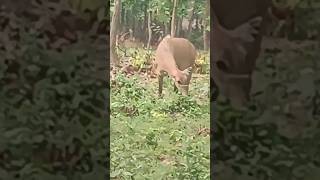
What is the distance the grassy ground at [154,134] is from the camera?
192 centimetres

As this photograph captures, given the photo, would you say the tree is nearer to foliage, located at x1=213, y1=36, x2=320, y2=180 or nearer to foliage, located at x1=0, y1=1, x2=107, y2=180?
foliage, located at x1=213, y1=36, x2=320, y2=180

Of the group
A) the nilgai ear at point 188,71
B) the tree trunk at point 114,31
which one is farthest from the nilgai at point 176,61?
the tree trunk at point 114,31

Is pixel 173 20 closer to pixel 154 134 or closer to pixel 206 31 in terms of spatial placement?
pixel 206 31

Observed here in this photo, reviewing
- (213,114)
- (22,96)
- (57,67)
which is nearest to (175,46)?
(213,114)

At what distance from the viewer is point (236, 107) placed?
1.82 meters

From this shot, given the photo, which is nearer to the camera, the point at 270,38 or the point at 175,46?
the point at 270,38

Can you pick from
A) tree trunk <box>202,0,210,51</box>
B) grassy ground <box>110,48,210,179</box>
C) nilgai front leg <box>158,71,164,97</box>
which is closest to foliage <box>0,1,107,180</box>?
grassy ground <box>110,48,210,179</box>

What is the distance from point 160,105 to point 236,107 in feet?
0.89

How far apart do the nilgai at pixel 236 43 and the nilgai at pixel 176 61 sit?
0.47 ft

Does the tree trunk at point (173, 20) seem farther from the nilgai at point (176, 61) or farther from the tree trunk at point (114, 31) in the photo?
the tree trunk at point (114, 31)

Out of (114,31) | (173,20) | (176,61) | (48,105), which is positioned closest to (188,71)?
(176,61)

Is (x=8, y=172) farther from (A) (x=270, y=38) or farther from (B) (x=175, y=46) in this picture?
(A) (x=270, y=38)

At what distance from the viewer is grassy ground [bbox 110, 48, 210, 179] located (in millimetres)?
1921

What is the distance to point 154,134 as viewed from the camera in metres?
1.94
